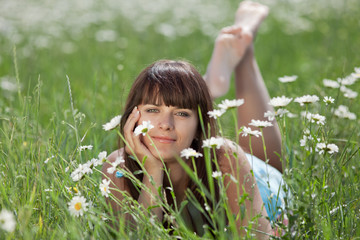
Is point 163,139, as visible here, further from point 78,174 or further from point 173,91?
point 78,174

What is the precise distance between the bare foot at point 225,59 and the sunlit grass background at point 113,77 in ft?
0.69

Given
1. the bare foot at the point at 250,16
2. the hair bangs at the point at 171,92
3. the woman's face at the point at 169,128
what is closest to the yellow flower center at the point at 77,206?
the woman's face at the point at 169,128

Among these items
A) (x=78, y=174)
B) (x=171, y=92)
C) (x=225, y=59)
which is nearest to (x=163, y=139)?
(x=171, y=92)

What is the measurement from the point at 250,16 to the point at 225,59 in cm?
33

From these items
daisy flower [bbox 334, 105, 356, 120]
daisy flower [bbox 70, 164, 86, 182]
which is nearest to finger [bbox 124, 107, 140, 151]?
daisy flower [bbox 70, 164, 86, 182]

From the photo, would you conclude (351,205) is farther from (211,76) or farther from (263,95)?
(211,76)

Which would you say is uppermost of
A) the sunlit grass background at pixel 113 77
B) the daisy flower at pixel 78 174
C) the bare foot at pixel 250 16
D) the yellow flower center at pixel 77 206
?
the bare foot at pixel 250 16

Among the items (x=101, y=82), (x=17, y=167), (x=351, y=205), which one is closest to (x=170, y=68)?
(x=17, y=167)

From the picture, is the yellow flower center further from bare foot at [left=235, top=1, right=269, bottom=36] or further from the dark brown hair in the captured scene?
bare foot at [left=235, top=1, right=269, bottom=36]

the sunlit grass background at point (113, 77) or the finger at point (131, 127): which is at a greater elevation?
the finger at point (131, 127)

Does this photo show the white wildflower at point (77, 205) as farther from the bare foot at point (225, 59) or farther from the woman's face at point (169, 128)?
the bare foot at point (225, 59)

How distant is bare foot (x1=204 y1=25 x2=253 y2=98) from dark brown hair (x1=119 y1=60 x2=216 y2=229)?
761mm

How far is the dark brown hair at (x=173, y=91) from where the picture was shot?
134 cm

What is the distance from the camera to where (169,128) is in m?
1.29
